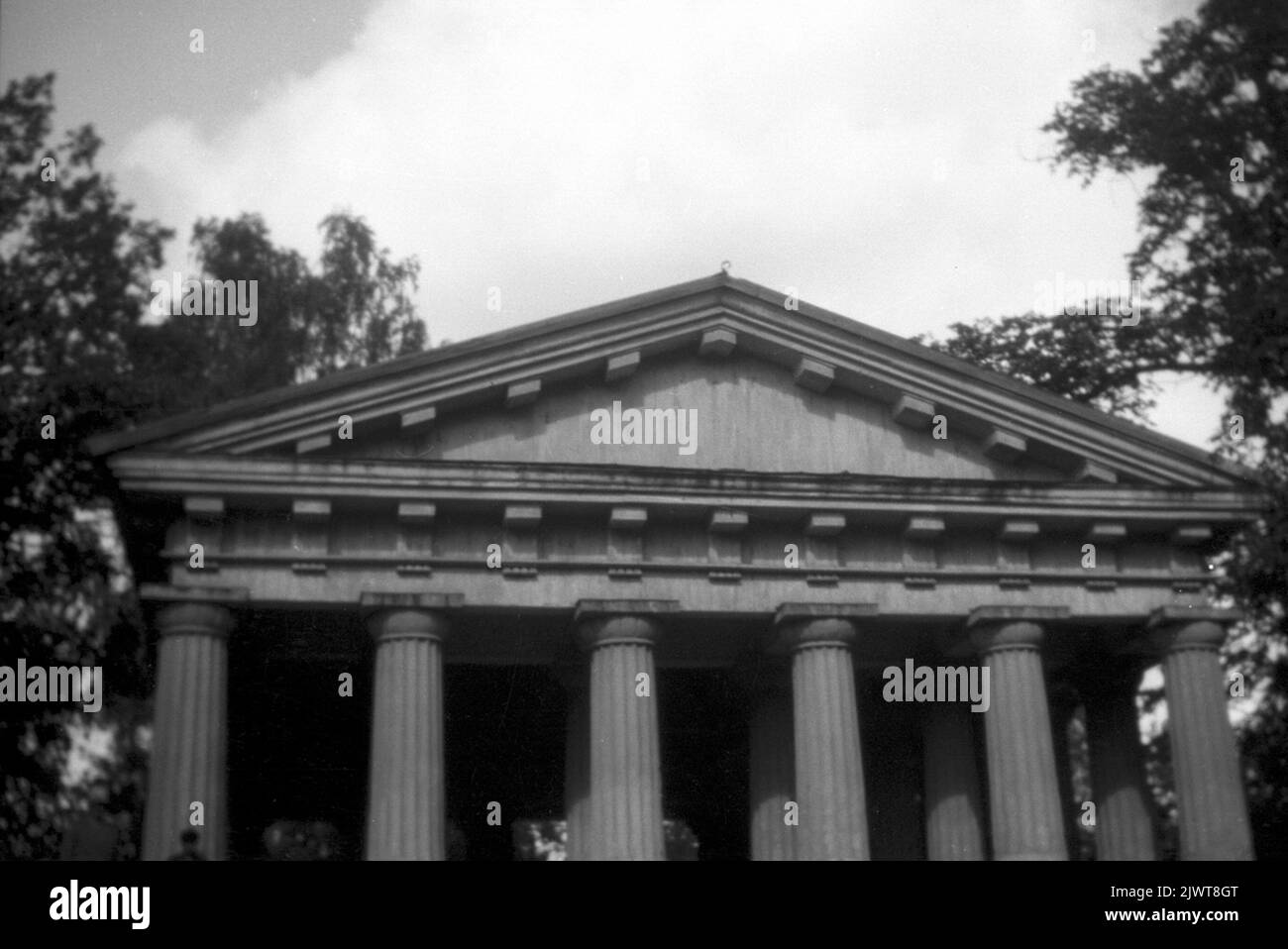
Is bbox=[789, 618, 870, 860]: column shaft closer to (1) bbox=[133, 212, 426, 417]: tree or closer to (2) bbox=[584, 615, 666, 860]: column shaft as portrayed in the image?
(2) bbox=[584, 615, 666, 860]: column shaft

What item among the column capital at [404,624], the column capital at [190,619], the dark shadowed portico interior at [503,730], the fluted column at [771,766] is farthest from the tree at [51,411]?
the fluted column at [771,766]

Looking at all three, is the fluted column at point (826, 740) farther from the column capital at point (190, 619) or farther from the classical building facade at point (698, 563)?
the column capital at point (190, 619)

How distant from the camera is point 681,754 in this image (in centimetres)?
2791

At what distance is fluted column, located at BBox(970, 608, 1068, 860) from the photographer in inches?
821

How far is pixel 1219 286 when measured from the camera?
30.5 metres

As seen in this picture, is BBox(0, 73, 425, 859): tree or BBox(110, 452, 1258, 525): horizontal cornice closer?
BBox(110, 452, 1258, 525): horizontal cornice

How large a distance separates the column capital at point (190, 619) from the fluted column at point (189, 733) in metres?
0.01

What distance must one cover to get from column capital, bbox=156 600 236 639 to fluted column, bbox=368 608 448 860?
73.8 inches

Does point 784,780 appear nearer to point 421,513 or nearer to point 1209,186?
point 421,513

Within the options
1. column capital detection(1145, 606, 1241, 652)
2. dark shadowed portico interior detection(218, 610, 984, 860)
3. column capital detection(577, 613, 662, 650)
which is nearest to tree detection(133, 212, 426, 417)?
dark shadowed portico interior detection(218, 610, 984, 860)

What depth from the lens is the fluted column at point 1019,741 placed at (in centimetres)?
2084

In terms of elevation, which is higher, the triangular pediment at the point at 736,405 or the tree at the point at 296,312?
the tree at the point at 296,312

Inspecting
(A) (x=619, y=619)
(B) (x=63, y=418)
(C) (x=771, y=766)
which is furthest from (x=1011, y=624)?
(B) (x=63, y=418)

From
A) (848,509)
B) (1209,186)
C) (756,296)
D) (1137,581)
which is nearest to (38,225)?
(756,296)
